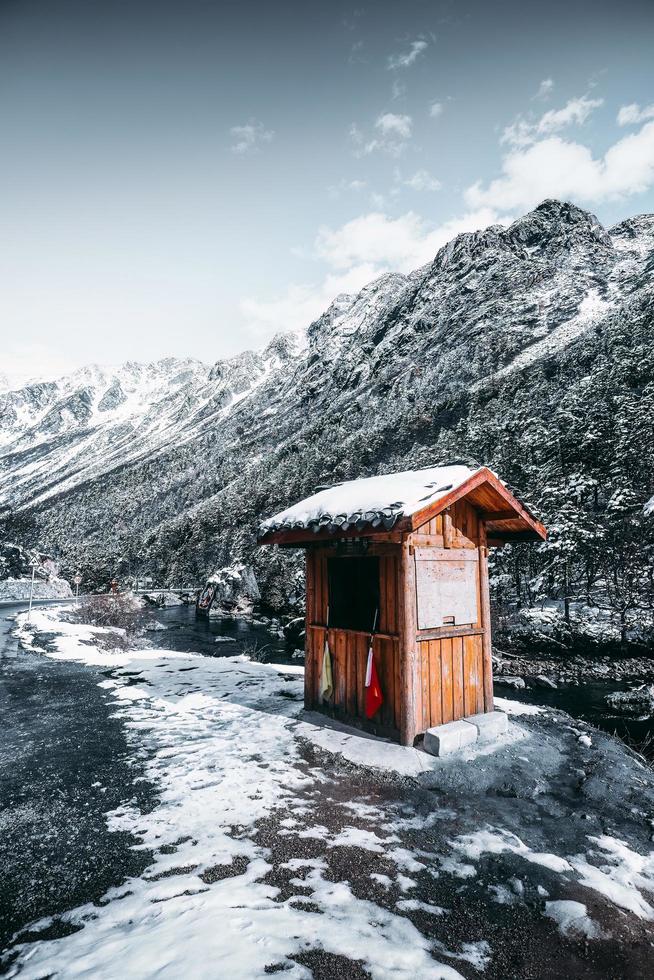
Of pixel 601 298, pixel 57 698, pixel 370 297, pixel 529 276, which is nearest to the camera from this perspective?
pixel 57 698

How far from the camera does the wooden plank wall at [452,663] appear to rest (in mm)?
6918

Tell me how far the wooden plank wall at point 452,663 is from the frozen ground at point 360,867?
790 mm

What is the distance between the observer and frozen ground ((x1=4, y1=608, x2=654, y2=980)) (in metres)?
3.06

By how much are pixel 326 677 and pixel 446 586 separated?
8.25 feet

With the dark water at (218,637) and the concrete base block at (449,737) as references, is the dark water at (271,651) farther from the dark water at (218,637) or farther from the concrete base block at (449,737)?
the concrete base block at (449,737)

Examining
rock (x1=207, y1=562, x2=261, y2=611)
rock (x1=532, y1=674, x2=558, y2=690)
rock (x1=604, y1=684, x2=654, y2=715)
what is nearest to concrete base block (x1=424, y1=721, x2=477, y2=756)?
rock (x1=604, y1=684, x2=654, y2=715)

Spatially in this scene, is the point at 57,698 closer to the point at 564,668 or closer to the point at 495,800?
the point at 495,800

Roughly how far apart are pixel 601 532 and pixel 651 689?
11359 mm

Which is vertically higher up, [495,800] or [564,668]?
[495,800]

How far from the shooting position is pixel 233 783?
5.63 metres

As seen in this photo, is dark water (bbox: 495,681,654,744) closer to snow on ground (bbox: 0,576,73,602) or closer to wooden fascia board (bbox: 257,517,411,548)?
wooden fascia board (bbox: 257,517,411,548)

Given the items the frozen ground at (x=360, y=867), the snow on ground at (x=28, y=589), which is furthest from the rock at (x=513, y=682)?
the snow on ground at (x=28, y=589)

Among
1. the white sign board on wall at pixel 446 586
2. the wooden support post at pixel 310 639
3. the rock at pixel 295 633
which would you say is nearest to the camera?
the white sign board on wall at pixel 446 586

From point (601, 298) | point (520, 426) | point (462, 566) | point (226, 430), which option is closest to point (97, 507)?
point (226, 430)
